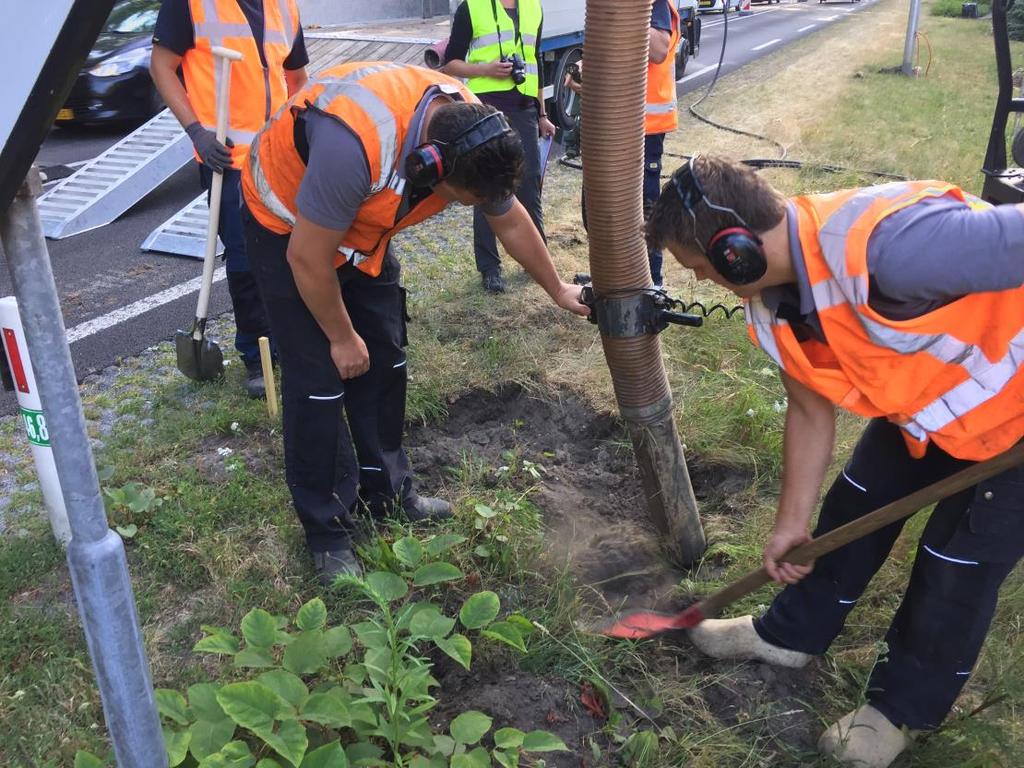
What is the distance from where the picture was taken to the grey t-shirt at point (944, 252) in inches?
64.0

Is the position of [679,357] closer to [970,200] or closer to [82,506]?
[970,200]

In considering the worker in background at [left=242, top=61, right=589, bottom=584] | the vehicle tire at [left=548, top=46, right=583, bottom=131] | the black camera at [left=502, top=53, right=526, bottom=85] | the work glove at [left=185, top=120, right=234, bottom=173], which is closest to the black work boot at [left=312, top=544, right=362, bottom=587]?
the worker in background at [left=242, top=61, right=589, bottom=584]

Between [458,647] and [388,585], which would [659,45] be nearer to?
[388,585]

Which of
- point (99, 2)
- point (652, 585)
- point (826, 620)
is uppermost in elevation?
point (99, 2)

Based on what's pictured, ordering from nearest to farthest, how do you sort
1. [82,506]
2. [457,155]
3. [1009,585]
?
[82,506] → [457,155] → [1009,585]

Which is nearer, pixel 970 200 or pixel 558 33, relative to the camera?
pixel 970 200

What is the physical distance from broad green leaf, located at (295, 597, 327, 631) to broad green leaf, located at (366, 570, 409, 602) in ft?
0.43

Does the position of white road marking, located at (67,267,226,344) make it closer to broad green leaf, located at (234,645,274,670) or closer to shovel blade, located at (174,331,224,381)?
shovel blade, located at (174,331,224,381)

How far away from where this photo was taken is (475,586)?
8.98 feet

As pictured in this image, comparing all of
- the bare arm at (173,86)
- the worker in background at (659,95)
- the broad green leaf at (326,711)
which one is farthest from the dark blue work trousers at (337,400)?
the worker in background at (659,95)

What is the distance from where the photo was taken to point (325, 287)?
228 cm

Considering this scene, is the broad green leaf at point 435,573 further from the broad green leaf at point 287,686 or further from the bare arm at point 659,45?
the bare arm at point 659,45

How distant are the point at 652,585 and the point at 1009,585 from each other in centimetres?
110

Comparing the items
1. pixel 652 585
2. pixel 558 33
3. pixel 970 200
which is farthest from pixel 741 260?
pixel 558 33
